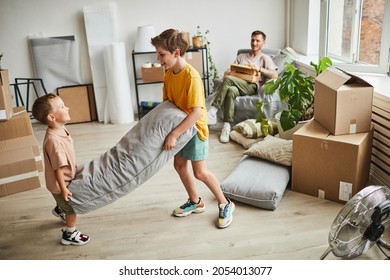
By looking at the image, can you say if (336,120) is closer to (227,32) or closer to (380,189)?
(380,189)

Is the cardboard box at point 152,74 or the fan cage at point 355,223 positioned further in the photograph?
the cardboard box at point 152,74

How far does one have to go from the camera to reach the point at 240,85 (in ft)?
12.8

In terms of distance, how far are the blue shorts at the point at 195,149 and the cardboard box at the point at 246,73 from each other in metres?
1.96

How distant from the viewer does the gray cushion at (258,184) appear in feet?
7.83

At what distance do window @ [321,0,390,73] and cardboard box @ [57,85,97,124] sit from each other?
268 centimetres

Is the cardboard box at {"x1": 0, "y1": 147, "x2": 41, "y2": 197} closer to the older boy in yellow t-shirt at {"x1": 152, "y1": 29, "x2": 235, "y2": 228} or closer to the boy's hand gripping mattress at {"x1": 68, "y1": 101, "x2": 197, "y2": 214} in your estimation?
the boy's hand gripping mattress at {"x1": 68, "y1": 101, "x2": 197, "y2": 214}

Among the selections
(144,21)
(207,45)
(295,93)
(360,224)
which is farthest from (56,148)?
(207,45)

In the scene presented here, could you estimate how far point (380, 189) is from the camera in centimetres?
180

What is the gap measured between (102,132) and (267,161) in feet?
6.91

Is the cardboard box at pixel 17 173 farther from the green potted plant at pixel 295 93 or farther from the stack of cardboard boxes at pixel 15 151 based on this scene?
the green potted plant at pixel 295 93

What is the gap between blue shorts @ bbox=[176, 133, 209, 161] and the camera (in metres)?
2.08

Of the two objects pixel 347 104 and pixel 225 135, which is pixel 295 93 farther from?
pixel 225 135

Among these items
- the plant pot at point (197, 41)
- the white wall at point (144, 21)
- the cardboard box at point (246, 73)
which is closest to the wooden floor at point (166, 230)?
the cardboard box at point (246, 73)
